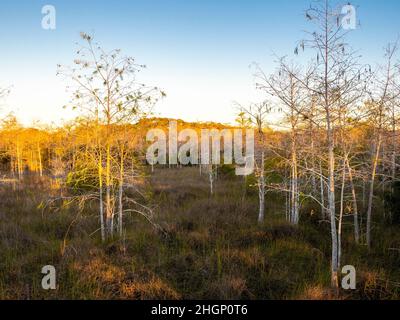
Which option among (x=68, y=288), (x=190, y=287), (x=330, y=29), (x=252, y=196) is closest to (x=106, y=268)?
(x=68, y=288)

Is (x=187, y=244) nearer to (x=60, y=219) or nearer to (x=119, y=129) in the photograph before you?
(x=119, y=129)

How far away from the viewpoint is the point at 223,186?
22359 mm

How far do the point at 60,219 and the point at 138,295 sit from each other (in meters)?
7.12

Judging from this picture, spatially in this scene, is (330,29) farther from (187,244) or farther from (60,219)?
(60,219)

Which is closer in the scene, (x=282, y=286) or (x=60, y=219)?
(x=282, y=286)

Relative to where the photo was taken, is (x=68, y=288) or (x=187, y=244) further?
(x=187, y=244)

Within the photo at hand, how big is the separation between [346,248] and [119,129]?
8704 millimetres

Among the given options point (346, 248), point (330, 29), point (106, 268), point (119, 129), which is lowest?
point (346, 248)

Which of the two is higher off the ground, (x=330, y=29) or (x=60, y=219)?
(x=330, y=29)

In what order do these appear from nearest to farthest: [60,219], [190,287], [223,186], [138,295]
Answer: [138,295] < [190,287] < [60,219] < [223,186]
